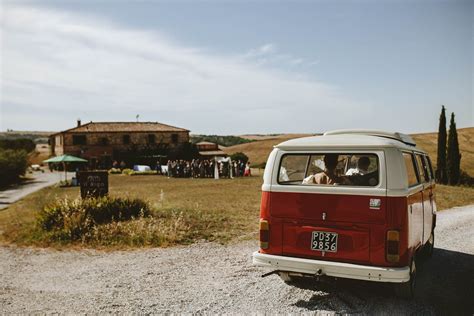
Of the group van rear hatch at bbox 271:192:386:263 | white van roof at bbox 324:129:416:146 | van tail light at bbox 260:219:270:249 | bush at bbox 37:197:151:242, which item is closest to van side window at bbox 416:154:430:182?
white van roof at bbox 324:129:416:146

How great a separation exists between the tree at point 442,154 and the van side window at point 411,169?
90.8ft

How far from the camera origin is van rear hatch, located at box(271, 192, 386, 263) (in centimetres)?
464

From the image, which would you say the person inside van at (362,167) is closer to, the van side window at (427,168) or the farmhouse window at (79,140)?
the van side window at (427,168)

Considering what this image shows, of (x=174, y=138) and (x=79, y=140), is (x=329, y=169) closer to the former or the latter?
(x=79, y=140)

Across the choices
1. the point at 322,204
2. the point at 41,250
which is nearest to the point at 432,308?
the point at 322,204

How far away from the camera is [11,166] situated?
96.4 feet

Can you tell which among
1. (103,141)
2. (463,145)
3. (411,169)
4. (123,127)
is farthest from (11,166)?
(463,145)

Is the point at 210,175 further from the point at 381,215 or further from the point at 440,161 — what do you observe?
the point at 381,215

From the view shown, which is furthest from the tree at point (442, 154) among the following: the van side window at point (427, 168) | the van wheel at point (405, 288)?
the van wheel at point (405, 288)

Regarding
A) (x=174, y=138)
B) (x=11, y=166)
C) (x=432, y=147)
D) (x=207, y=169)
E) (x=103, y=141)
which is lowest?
(x=207, y=169)

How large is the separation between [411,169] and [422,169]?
1162mm

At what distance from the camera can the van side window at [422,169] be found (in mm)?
6107

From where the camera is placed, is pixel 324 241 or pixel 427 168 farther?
pixel 427 168

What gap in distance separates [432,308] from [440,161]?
28775 mm
